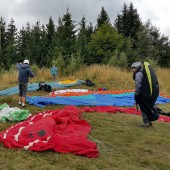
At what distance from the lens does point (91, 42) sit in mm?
35156

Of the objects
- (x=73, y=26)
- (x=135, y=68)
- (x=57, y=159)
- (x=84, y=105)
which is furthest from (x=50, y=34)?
(x=57, y=159)

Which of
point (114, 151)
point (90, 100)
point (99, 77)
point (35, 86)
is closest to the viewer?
point (114, 151)

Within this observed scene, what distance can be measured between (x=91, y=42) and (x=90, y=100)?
76.1ft

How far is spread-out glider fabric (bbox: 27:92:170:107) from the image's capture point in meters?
11.5

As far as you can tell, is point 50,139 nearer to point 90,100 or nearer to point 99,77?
point 90,100

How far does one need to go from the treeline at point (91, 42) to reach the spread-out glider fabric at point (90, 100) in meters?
10.4

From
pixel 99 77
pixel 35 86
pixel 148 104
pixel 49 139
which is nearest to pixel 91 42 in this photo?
pixel 99 77

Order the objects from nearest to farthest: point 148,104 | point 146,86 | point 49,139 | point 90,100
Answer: point 49,139 < point 146,86 < point 148,104 < point 90,100

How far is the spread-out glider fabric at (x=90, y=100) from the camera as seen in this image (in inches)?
452

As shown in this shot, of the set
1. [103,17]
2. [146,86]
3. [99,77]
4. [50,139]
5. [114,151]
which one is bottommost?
[114,151]

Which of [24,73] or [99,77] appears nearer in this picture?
[24,73]

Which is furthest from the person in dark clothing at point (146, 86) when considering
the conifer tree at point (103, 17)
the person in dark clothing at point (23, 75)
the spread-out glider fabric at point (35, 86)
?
the conifer tree at point (103, 17)

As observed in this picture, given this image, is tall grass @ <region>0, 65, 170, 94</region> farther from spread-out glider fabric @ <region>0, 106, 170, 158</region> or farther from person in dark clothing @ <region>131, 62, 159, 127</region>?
spread-out glider fabric @ <region>0, 106, 170, 158</region>

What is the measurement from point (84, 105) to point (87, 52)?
21.4 meters
